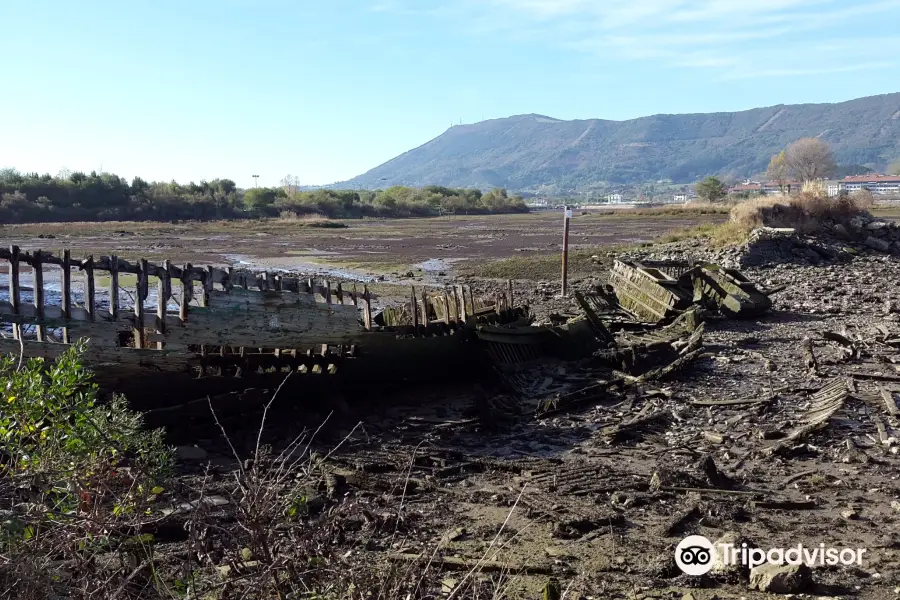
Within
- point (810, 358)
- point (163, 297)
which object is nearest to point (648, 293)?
point (810, 358)

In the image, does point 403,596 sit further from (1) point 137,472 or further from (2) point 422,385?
(2) point 422,385

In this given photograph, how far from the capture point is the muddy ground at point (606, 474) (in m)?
6.50

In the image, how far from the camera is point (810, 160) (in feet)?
443

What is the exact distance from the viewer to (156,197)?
74125 mm

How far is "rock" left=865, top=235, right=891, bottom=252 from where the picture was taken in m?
35.8

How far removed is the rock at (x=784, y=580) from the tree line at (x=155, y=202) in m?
65.7

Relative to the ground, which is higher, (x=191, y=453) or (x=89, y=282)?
(x=89, y=282)

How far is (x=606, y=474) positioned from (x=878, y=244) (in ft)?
Answer: 109

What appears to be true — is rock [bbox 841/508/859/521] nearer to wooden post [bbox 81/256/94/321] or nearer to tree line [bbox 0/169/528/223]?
wooden post [bbox 81/256/94/321]

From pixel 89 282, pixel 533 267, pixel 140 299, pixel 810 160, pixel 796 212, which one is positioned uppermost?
pixel 810 160

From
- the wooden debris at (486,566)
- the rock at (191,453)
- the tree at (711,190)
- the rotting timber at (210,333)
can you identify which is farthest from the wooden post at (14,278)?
the tree at (711,190)

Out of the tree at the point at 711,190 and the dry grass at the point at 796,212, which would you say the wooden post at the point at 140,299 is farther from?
the tree at the point at 711,190

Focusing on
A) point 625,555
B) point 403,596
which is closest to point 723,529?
point 625,555

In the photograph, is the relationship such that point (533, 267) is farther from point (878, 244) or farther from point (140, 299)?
point (140, 299)
